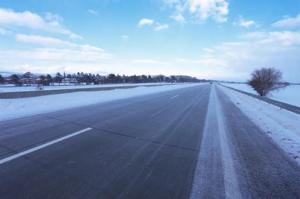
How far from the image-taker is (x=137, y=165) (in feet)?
12.9

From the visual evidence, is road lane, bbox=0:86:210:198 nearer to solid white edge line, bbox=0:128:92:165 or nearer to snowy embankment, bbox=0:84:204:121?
solid white edge line, bbox=0:128:92:165

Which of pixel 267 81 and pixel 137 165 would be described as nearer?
pixel 137 165

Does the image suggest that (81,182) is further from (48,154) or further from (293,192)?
(293,192)

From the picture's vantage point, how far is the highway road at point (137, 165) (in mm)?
3023

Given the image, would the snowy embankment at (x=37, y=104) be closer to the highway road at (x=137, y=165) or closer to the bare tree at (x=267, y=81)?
the highway road at (x=137, y=165)

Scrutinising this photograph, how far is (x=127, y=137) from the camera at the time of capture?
586 centimetres

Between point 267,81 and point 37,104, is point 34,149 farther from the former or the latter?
point 267,81

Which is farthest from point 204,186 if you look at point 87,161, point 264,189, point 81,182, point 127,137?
point 127,137

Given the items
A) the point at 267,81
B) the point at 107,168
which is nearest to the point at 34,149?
the point at 107,168

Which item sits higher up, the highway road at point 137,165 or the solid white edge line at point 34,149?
the solid white edge line at point 34,149

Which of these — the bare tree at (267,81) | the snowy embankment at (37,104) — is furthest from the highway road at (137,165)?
the bare tree at (267,81)

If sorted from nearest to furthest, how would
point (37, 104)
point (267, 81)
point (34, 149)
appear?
point (34, 149) < point (37, 104) < point (267, 81)

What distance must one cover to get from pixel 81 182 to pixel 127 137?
2.75 m

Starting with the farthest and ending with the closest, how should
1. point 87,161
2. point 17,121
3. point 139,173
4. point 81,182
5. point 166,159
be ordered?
1. point 17,121
2. point 166,159
3. point 87,161
4. point 139,173
5. point 81,182
